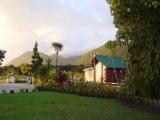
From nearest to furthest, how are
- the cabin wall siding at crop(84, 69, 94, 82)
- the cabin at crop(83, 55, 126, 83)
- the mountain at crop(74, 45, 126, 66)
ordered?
the mountain at crop(74, 45, 126, 66) < the cabin at crop(83, 55, 126, 83) < the cabin wall siding at crop(84, 69, 94, 82)

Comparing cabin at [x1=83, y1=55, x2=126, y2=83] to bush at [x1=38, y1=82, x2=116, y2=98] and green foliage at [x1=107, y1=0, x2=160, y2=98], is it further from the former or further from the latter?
green foliage at [x1=107, y1=0, x2=160, y2=98]

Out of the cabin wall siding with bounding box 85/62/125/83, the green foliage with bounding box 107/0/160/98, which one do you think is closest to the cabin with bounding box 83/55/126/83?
the cabin wall siding with bounding box 85/62/125/83

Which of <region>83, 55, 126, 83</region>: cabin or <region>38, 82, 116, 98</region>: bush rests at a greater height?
<region>83, 55, 126, 83</region>: cabin

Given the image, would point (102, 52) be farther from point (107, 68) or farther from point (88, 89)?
point (88, 89)

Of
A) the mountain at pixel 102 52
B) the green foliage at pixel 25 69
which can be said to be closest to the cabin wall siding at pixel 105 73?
the mountain at pixel 102 52

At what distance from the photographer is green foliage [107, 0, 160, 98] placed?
729 inches

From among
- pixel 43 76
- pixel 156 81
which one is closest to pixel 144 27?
pixel 156 81

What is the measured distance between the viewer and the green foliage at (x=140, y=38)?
60.7 feet

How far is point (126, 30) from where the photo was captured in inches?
867

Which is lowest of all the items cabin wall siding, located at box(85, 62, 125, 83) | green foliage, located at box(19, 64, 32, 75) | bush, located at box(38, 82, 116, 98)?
bush, located at box(38, 82, 116, 98)

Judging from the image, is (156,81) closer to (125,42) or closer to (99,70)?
(125,42)

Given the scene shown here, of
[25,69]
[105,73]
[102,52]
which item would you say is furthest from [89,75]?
[102,52]

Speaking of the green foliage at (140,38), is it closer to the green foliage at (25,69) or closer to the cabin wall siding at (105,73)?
the cabin wall siding at (105,73)

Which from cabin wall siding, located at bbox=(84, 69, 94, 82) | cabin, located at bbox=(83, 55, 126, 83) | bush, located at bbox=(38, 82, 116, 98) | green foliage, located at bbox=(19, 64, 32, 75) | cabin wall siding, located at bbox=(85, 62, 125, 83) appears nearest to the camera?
bush, located at bbox=(38, 82, 116, 98)
